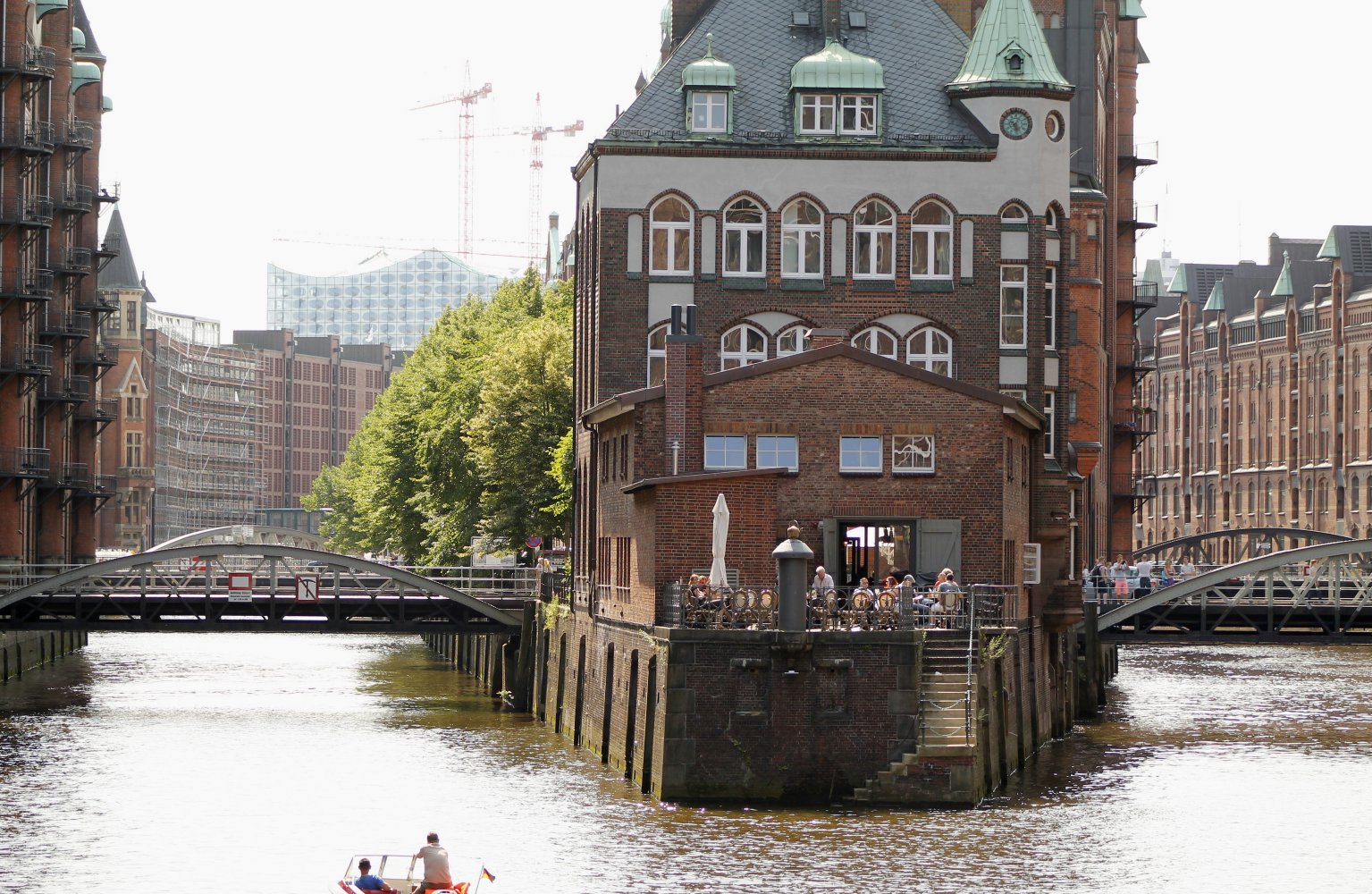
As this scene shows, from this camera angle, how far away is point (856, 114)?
69.9 m

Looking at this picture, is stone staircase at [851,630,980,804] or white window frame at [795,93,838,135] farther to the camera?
white window frame at [795,93,838,135]

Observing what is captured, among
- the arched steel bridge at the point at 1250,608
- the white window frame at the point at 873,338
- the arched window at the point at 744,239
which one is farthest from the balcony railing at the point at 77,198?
the arched steel bridge at the point at 1250,608

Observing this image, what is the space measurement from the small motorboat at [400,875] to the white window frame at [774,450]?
56.7 feet

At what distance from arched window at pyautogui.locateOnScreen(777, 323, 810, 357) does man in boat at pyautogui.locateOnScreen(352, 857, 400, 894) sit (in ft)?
108

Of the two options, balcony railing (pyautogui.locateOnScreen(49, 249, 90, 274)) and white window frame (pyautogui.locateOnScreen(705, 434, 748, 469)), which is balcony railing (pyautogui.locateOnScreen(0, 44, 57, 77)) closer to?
balcony railing (pyautogui.locateOnScreen(49, 249, 90, 274))

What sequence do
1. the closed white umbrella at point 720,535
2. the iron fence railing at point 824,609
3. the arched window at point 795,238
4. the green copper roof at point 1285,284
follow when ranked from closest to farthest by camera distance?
the iron fence railing at point 824,609 → the closed white umbrella at point 720,535 → the arched window at point 795,238 → the green copper roof at point 1285,284

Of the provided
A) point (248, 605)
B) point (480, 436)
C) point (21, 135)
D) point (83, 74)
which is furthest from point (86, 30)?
point (248, 605)

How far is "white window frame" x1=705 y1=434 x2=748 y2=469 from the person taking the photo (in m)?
55.8

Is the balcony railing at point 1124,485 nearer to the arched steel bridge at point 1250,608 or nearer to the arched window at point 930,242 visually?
the arched steel bridge at point 1250,608

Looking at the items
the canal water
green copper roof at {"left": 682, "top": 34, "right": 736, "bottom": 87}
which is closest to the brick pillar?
the canal water

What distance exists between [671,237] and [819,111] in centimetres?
523

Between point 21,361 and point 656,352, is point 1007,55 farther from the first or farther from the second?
point 21,361

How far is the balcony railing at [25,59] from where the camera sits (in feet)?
310

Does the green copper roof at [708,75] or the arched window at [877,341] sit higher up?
the green copper roof at [708,75]
